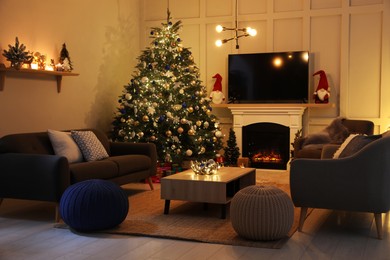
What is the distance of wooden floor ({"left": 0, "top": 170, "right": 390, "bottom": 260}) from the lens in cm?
378

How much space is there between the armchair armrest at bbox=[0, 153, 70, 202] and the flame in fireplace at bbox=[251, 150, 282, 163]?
4.57 metres

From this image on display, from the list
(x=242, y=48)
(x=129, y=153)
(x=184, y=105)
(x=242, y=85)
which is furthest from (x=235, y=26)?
(x=129, y=153)

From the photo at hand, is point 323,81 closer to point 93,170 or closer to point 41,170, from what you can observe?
point 93,170

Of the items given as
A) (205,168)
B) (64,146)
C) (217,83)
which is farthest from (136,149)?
(217,83)

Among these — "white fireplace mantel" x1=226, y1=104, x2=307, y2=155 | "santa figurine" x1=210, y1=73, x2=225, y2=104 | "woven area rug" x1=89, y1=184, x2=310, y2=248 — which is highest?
"santa figurine" x1=210, y1=73, x2=225, y2=104

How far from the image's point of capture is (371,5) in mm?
8172

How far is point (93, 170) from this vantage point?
17.6 feet

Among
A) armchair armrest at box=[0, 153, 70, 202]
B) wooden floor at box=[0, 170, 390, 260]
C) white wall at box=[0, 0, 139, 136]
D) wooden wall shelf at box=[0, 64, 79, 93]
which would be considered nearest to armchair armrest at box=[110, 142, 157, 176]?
white wall at box=[0, 0, 139, 136]

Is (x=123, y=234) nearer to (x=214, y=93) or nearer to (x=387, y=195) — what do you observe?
(x=387, y=195)

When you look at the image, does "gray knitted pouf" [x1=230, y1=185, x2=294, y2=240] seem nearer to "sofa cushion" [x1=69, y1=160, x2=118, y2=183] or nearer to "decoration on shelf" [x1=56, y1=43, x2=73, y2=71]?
"sofa cushion" [x1=69, y1=160, x2=118, y2=183]

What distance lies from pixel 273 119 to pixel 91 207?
16.3ft

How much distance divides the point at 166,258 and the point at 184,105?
421 cm

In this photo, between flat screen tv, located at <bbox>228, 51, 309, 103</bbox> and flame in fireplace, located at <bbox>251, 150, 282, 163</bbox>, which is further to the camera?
flame in fireplace, located at <bbox>251, 150, 282, 163</bbox>

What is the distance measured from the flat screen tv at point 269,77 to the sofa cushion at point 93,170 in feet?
12.2
